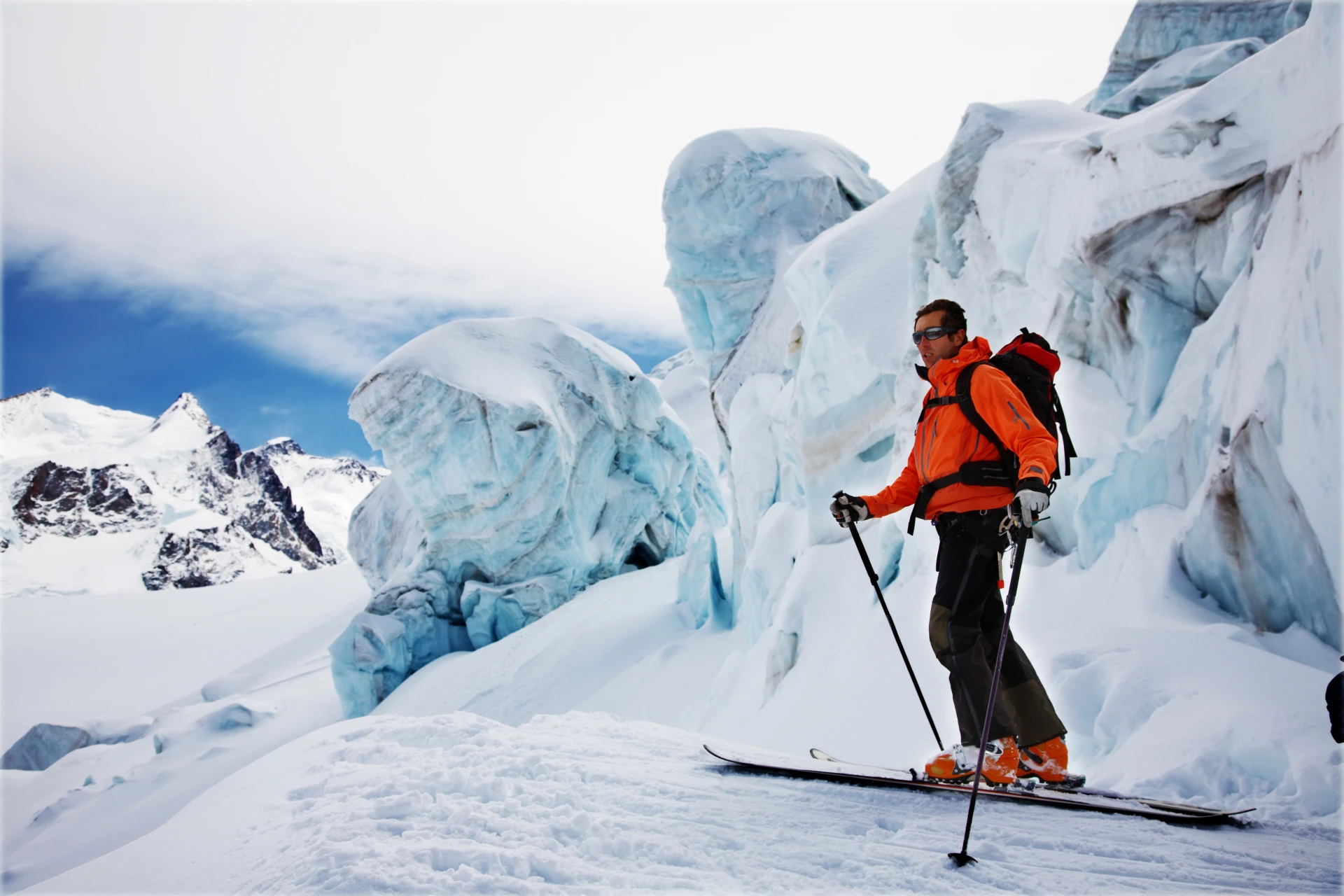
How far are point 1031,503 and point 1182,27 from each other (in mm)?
15602

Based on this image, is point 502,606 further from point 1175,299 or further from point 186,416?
point 186,416

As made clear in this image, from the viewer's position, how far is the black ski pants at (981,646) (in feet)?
8.35

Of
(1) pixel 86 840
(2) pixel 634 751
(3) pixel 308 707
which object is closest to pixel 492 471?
(3) pixel 308 707

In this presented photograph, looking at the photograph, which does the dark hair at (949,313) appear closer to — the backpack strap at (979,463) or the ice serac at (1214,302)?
the backpack strap at (979,463)

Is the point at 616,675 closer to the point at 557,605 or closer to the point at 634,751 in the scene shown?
the point at 557,605

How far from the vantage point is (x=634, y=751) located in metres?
3.30

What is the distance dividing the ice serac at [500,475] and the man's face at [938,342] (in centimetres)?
1408

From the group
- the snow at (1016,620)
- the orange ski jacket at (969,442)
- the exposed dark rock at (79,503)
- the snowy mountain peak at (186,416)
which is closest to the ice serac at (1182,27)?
the snow at (1016,620)

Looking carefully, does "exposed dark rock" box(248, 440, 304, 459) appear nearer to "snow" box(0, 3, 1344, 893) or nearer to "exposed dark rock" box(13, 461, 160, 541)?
"exposed dark rock" box(13, 461, 160, 541)

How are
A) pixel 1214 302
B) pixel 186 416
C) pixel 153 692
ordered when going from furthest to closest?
pixel 186 416
pixel 153 692
pixel 1214 302

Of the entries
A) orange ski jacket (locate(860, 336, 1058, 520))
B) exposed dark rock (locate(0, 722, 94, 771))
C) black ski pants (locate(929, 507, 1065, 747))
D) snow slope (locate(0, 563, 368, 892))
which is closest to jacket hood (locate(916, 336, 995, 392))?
orange ski jacket (locate(860, 336, 1058, 520))

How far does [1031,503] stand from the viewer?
2.19m

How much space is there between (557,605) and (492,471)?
3593 mm

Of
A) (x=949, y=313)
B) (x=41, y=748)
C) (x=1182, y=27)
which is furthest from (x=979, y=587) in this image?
(x=41, y=748)
